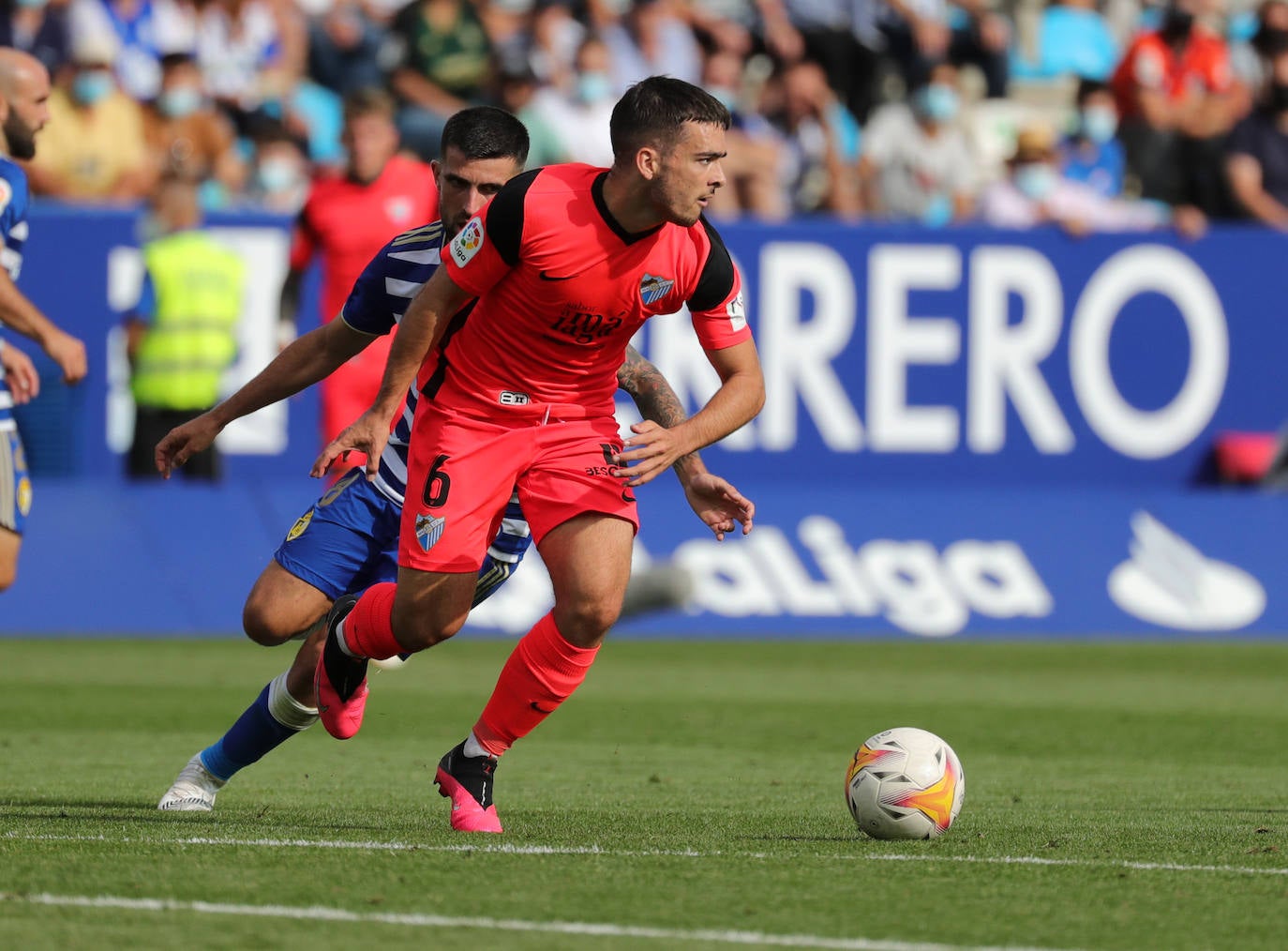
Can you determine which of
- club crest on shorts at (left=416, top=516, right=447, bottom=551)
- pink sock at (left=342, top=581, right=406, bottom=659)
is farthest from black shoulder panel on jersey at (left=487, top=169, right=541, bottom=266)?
pink sock at (left=342, top=581, right=406, bottom=659)

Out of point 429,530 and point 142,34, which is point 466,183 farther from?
point 142,34

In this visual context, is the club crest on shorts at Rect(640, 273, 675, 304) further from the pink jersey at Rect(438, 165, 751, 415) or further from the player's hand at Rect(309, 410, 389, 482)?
the player's hand at Rect(309, 410, 389, 482)

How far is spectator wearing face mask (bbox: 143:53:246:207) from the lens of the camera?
54.1 ft

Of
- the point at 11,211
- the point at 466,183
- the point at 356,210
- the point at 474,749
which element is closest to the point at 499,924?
the point at 474,749

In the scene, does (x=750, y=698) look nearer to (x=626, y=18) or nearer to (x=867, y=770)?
(x=867, y=770)

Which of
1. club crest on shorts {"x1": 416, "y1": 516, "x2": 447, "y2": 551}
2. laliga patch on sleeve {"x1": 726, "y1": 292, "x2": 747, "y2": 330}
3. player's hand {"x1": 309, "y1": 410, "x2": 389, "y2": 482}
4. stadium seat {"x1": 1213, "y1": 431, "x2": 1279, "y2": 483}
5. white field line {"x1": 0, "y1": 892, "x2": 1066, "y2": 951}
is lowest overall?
stadium seat {"x1": 1213, "y1": 431, "x2": 1279, "y2": 483}

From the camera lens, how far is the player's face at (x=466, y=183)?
714 centimetres

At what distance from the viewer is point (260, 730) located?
701 cm

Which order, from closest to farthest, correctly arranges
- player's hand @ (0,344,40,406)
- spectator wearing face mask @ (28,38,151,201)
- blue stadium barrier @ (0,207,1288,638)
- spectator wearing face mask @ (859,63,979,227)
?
player's hand @ (0,344,40,406) < blue stadium barrier @ (0,207,1288,638) < spectator wearing face mask @ (28,38,151,201) < spectator wearing face mask @ (859,63,979,227)

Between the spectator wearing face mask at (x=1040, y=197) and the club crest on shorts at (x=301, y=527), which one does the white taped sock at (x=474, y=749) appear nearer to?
the club crest on shorts at (x=301, y=527)

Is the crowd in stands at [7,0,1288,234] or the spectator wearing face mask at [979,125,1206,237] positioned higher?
the crowd in stands at [7,0,1288,234]

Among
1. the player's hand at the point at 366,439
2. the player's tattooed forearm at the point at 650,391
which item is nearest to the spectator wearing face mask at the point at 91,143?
the player's tattooed forearm at the point at 650,391

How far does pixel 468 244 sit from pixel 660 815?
1972 mm

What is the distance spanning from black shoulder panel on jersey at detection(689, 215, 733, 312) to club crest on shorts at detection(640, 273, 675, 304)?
105 millimetres
